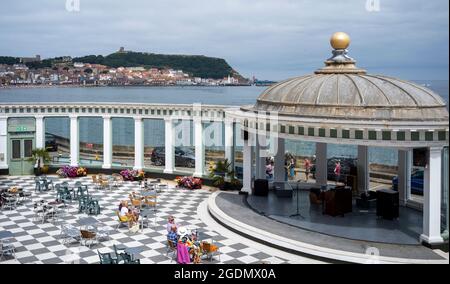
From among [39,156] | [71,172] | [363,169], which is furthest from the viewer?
[39,156]

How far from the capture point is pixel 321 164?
1021 inches

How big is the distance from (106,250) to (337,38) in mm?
12818

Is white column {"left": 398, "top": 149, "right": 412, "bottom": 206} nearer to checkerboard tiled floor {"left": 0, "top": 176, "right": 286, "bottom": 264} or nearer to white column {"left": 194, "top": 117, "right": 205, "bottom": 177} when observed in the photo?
checkerboard tiled floor {"left": 0, "top": 176, "right": 286, "bottom": 264}

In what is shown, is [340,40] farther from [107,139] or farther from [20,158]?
[20,158]

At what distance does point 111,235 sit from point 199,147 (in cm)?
1103

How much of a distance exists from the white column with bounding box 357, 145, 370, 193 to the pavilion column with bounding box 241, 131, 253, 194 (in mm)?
5135

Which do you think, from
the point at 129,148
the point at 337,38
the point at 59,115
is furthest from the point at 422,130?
the point at 129,148

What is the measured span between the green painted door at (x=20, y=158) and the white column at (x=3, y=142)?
0.96 feet

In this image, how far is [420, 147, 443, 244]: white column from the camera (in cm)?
1691

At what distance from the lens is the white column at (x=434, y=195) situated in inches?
666

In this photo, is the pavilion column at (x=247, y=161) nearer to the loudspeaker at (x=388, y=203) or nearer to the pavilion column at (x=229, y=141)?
the pavilion column at (x=229, y=141)

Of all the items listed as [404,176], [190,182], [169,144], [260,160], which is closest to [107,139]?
[169,144]

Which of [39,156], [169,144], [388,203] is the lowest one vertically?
[388,203]

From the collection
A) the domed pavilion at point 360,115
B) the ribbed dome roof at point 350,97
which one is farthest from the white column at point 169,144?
the ribbed dome roof at point 350,97
